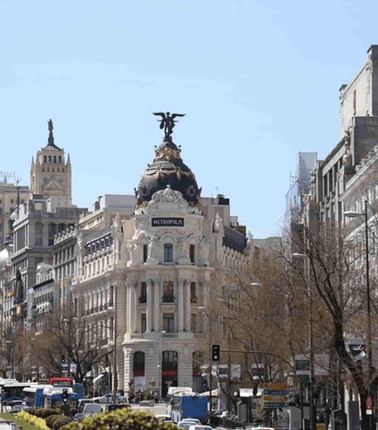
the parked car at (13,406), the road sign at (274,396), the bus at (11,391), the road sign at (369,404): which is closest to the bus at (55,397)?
the parked car at (13,406)

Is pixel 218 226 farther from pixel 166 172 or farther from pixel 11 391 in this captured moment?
pixel 11 391

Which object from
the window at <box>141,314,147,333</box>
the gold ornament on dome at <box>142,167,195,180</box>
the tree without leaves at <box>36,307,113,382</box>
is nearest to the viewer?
the tree without leaves at <box>36,307,113,382</box>

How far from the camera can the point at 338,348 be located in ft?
189

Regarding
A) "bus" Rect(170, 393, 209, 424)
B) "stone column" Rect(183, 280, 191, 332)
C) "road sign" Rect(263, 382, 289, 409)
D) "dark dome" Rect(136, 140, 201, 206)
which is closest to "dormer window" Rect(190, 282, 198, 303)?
"stone column" Rect(183, 280, 191, 332)

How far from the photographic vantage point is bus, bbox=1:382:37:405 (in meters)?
141

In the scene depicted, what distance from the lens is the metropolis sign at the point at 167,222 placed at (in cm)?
16162

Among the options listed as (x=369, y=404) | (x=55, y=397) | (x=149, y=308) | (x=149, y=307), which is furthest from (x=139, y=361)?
(x=369, y=404)

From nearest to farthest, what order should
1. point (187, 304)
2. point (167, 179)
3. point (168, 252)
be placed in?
1. point (187, 304)
2. point (168, 252)
3. point (167, 179)

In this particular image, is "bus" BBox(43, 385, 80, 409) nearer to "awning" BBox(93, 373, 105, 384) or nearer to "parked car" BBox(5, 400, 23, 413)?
"parked car" BBox(5, 400, 23, 413)

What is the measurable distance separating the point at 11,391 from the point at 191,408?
48.2 metres

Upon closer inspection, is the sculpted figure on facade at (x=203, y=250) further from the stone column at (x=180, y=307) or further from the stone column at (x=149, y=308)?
the stone column at (x=149, y=308)

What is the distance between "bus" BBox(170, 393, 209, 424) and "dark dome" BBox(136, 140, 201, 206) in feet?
209

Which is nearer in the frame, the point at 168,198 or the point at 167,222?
the point at 168,198

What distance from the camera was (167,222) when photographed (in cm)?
16175
